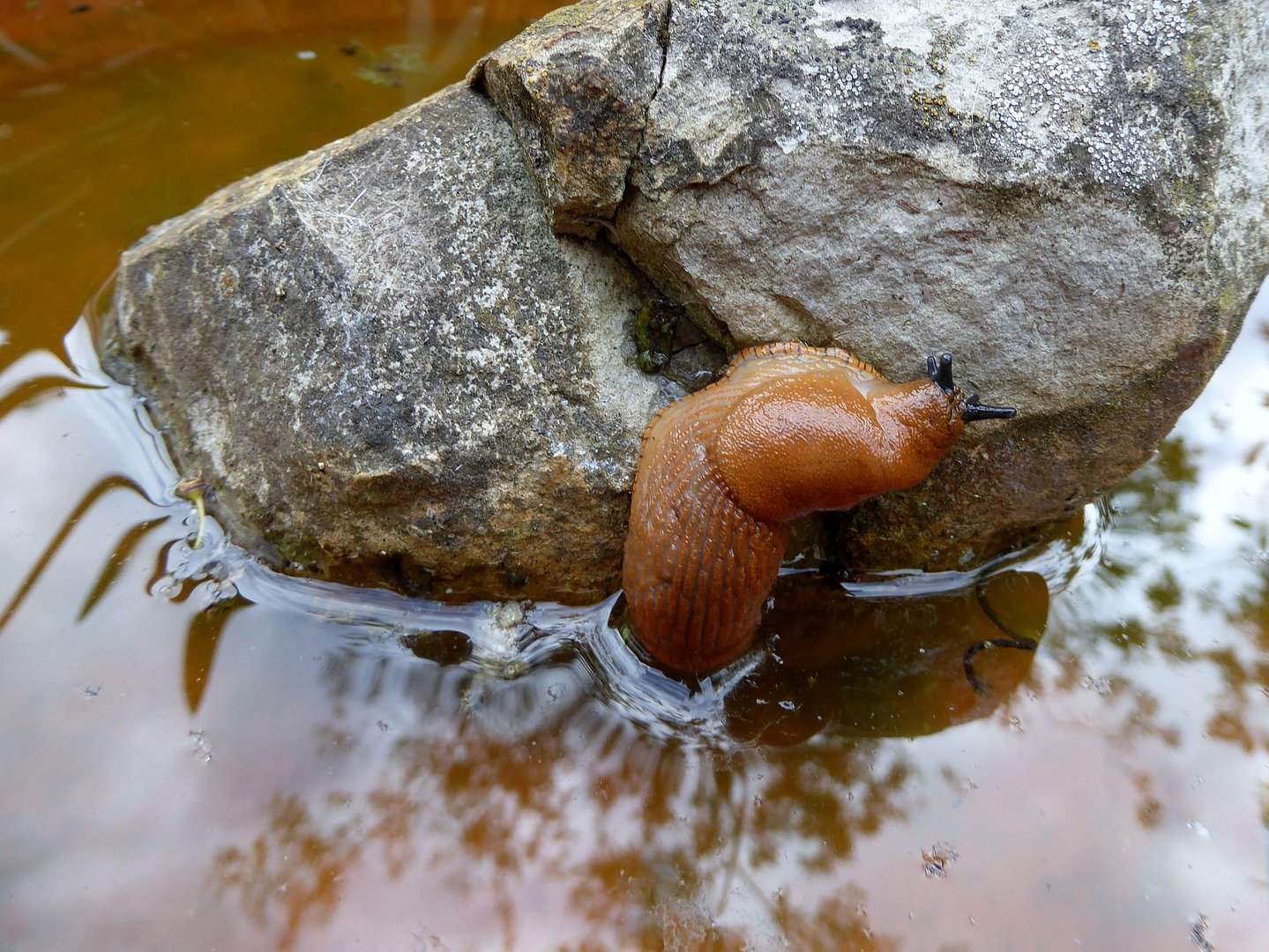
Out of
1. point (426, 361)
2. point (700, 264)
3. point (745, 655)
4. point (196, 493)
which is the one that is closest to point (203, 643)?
point (196, 493)

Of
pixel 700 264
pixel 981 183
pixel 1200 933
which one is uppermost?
pixel 981 183

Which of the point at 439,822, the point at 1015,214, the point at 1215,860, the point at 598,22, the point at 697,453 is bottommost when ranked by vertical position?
the point at 1215,860

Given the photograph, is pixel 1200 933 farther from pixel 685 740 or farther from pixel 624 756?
pixel 624 756

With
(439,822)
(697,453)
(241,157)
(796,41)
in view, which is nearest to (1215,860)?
(697,453)

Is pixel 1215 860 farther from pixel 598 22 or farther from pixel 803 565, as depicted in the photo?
pixel 598 22

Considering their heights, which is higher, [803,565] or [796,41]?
[796,41]

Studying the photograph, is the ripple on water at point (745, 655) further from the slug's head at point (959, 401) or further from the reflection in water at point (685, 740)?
the slug's head at point (959, 401)

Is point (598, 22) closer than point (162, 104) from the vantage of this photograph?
Yes
